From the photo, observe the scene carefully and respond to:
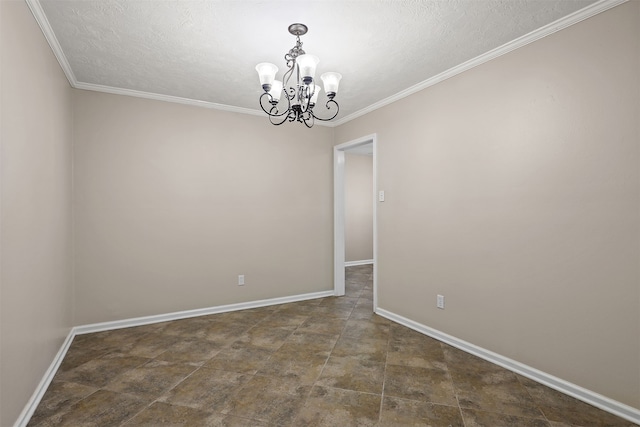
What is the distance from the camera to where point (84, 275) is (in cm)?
335

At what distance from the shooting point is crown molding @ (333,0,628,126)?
2043 mm

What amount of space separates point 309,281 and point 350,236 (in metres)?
2.60

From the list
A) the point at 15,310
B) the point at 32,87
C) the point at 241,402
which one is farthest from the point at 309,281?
the point at 32,87

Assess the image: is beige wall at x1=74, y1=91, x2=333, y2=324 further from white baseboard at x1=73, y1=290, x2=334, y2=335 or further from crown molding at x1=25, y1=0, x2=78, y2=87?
crown molding at x1=25, y1=0, x2=78, y2=87

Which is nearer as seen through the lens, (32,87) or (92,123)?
(32,87)

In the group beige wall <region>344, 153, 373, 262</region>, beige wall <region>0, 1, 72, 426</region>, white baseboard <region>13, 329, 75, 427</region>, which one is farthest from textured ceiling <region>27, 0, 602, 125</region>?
→ beige wall <region>344, 153, 373, 262</region>

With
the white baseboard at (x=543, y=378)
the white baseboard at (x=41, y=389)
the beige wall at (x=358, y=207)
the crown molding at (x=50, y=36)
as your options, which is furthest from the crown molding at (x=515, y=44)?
the white baseboard at (x=41, y=389)

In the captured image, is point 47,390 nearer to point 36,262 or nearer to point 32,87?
point 36,262

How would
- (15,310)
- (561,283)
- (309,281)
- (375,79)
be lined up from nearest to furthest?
(15,310) → (561,283) → (375,79) → (309,281)

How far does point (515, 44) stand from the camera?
248cm

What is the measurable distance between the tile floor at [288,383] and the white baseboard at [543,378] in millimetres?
62

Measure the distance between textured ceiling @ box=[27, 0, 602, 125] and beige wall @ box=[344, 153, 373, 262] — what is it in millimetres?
3802

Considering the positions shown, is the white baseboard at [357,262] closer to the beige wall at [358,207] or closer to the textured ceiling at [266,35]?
the beige wall at [358,207]

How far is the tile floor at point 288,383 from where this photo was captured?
6.44 ft
